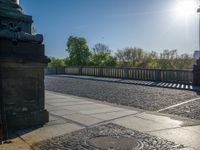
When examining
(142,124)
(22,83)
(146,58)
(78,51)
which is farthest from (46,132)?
(146,58)

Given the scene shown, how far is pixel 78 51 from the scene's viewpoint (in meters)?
37.0

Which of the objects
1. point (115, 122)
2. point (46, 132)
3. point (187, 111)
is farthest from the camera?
point (187, 111)

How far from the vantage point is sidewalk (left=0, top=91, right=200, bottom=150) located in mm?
4422

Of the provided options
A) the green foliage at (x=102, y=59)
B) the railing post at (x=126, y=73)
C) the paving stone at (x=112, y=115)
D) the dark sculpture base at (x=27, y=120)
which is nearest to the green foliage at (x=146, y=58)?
the green foliage at (x=102, y=59)

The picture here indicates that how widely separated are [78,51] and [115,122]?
31.7m

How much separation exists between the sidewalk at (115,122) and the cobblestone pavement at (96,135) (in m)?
0.21

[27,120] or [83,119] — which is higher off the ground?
[27,120]

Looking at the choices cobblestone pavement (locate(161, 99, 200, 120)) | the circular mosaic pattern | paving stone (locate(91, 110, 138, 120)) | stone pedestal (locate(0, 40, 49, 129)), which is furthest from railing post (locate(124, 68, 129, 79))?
the circular mosaic pattern

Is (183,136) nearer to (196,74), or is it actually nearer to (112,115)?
(112,115)

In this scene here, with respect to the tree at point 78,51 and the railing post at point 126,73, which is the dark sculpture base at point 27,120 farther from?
the tree at point 78,51

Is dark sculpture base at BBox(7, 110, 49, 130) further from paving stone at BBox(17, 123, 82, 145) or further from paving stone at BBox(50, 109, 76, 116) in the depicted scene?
paving stone at BBox(50, 109, 76, 116)

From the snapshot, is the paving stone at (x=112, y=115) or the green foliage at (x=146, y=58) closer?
the paving stone at (x=112, y=115)

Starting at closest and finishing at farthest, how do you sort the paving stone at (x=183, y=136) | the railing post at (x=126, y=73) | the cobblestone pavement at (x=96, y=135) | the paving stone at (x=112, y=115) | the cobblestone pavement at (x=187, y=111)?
the cobblestone pavement at (x=96, y=135), the paving stone at (x=183, y=136), the paving stone at (x=112, y=115), the cobblestone pavement at (x=187, y=111), the railing post at (x=126, y=73)

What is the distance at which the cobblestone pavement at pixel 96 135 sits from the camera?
4.00m
